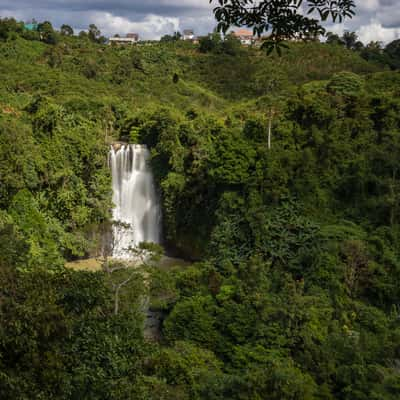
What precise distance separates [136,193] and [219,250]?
5.89 meters

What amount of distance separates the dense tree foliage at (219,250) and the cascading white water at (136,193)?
0.53 metres

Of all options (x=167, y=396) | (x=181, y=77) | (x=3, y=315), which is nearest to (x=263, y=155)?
(x=167, y=396)

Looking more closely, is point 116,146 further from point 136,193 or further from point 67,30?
point 67,30

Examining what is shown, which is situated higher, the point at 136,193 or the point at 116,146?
the point at 116,146

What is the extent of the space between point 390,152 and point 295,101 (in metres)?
3.88

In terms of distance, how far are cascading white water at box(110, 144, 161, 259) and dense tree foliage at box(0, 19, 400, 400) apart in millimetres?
530

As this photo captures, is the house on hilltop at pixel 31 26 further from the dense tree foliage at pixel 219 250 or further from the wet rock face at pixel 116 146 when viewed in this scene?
the wet rock face at pixel 116 146

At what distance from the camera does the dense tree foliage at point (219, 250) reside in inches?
225

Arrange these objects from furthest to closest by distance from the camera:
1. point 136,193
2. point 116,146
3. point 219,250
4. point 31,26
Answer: point 31,26
point 136,193
point 116,146
point 219,250

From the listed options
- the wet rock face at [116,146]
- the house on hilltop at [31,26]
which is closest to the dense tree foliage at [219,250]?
the wet rock face at [116,146]

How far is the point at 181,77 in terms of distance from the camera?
3766 centimetres

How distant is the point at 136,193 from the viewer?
2052 centimetres

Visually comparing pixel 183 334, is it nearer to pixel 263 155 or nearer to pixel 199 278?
pixel 199 278

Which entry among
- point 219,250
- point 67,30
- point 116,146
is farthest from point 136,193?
point 67,30
